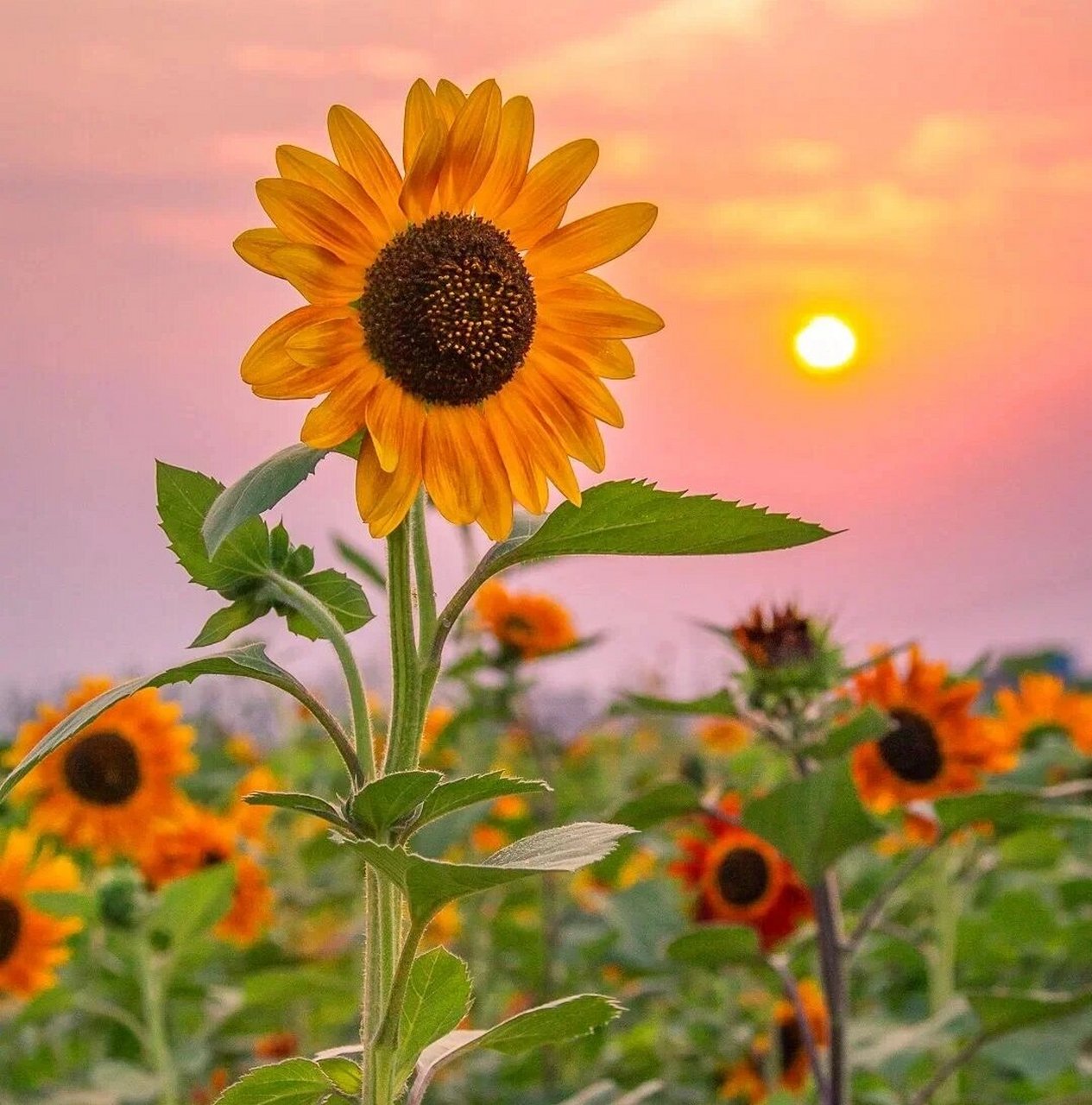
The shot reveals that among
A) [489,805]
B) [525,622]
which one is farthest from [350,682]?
[525,622]

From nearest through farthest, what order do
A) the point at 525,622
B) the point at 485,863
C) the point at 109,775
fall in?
the point at 485,863 → the point at 109,775 → the point at 525,622

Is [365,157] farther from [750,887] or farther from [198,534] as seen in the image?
[750,887]

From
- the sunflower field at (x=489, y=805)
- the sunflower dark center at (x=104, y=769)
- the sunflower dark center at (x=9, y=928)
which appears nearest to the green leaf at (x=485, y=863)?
the sunflower field at (x=489, y=805)

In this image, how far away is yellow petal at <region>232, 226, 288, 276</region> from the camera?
73 centimetres

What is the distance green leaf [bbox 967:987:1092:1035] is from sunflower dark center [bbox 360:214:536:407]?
919mm

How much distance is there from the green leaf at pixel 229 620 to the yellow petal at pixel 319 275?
6.0 inches

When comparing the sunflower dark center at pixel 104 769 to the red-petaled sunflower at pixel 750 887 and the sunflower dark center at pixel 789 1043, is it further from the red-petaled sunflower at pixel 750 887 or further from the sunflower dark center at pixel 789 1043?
the sunflower dark center at pixel 789 1043

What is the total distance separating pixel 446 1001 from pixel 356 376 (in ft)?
0.98

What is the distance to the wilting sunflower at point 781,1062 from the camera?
229cm

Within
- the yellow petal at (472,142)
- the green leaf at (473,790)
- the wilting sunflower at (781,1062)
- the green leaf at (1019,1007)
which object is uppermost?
the yellow petal at (472,142)

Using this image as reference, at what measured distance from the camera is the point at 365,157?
752mm

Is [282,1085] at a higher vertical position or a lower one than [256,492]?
lower

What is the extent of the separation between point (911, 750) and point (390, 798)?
4.11 feet

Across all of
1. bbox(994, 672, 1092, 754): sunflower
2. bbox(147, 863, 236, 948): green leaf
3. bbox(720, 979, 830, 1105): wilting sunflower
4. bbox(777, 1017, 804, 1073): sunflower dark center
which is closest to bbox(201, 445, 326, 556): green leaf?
bbox(147, 863, 236, 948): green leaf
